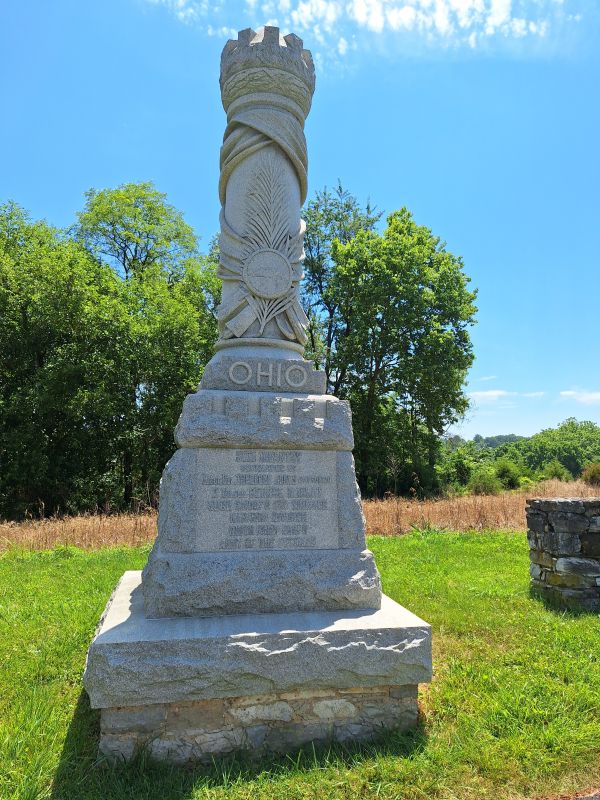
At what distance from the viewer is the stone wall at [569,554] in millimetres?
5562

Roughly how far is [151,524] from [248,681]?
767 cm

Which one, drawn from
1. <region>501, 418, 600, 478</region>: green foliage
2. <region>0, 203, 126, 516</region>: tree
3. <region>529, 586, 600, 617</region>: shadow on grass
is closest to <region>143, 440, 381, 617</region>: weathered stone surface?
<region>529, 586, 600, 617</region>: shadow on grass

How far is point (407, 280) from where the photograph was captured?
20.2m

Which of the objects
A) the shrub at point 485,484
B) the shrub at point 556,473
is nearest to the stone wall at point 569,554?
the shrub at point 485,484

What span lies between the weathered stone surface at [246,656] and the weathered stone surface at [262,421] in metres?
1.14

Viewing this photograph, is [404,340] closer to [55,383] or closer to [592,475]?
[592,475]

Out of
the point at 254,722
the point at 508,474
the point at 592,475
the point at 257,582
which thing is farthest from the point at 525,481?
the point at 254,722

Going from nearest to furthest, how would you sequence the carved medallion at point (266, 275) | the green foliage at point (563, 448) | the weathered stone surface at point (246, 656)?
1. the weathered stone surface at point (246, 656)
2. the carved medallion at point (266, 275)
3. the green foliage at point (563, 448)

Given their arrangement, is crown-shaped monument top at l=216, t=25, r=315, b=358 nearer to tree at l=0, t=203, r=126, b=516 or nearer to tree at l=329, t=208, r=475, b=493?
tree at l=0, t=203, r=126, b=516

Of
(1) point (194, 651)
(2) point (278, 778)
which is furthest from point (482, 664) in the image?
(1) point (194, 651)

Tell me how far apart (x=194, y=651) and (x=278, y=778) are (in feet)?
2.48

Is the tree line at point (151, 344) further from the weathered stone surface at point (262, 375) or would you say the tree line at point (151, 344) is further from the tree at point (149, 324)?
the weathered stone surface at point (262, 375)

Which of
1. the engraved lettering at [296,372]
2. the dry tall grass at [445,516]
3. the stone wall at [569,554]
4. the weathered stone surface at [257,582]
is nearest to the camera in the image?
the weathered stone surface at [257,582]

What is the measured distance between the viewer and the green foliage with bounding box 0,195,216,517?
625 inches
